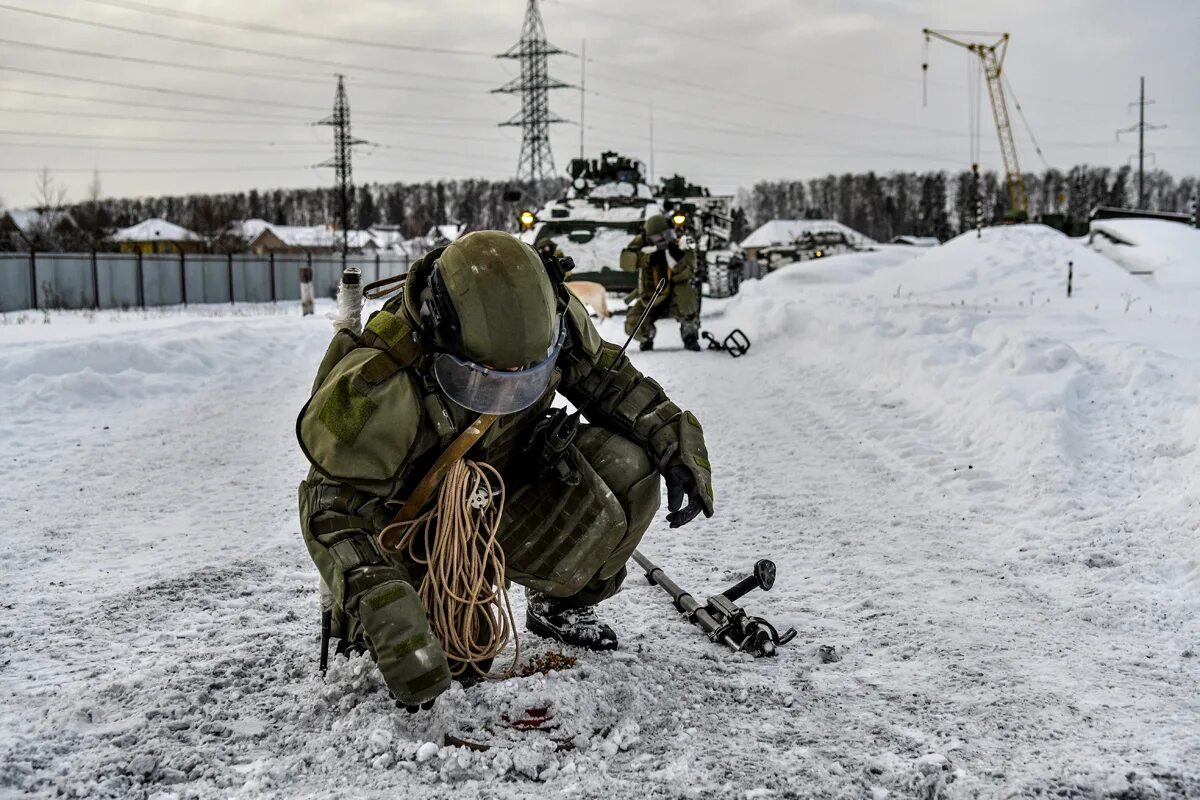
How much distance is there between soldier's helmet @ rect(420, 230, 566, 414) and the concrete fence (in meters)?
20.4

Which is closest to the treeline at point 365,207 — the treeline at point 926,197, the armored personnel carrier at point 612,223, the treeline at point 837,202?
the treeline at point 837,202

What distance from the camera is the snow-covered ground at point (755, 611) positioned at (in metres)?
2.55

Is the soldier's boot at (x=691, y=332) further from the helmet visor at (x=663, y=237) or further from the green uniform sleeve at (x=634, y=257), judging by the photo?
the helmet visor at (x=663, y=237)

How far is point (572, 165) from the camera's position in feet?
72.9

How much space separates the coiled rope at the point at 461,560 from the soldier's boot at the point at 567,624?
1.23 feet

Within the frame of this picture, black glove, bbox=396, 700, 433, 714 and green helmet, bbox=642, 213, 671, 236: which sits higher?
green helmet, bbox=642, 213, 671, 236

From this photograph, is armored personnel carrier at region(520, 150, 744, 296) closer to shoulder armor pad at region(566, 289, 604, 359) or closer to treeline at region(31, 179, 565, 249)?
shoulder armor pad at region(566, 289, 604, 359)

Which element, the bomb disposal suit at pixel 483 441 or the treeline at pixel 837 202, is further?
the treeline at pixel 837 202

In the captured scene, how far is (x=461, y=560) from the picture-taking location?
3.01 m

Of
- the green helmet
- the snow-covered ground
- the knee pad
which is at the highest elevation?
the green helmet

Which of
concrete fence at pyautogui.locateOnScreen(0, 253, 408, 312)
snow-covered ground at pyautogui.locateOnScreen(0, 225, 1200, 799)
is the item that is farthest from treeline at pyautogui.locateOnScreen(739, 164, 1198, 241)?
snow-covered ground at pyautogui.locateOnScreen(0, 225, 1200, 799)

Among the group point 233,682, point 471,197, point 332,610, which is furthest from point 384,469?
point 471,197

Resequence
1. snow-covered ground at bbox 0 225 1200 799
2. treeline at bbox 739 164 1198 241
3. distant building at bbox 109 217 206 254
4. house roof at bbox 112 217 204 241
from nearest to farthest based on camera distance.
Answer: snow-covered ground at bbox 0 225 1200 799 → distant building at bbox 109 217 206 254 → house roof at bbox 112 217 204 241 → treeline at bbox 739 164 1198 241

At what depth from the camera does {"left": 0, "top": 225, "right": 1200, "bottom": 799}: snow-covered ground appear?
255 cm
